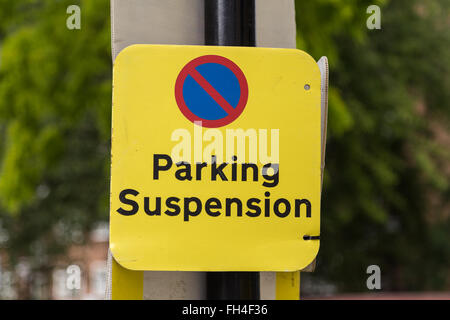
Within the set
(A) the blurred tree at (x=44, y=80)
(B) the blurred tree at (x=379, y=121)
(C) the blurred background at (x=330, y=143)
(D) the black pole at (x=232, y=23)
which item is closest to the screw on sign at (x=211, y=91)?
(D) the black pole at (x=232, y=23)

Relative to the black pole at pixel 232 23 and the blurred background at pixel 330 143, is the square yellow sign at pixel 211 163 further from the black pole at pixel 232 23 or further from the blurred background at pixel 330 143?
→ the blurred background at pixel 330 143

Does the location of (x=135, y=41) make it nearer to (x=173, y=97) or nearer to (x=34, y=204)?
(x=173, y=97)

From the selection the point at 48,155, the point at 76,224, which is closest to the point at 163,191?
the point at 48,155

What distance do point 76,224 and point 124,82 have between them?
15466 millimetres

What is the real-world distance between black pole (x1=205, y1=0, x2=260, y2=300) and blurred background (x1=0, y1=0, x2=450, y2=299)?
3.60 metres

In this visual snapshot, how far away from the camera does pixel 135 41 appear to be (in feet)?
6.93

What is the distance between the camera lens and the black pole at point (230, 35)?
1.92 m

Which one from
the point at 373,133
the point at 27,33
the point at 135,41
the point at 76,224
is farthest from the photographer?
the point at 76,224

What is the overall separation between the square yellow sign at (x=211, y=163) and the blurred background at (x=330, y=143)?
3693 millimetres

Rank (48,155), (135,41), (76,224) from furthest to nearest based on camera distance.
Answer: (76,224) < (48,155) < (135,41)

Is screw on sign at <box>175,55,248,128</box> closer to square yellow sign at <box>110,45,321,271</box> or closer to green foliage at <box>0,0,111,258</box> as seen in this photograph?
square yellow sign at <box>110,45,321,271</box>

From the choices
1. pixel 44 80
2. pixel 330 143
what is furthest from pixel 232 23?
pixel 330 143

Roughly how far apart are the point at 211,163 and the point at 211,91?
20 centimetres

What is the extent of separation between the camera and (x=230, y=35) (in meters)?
1.98
